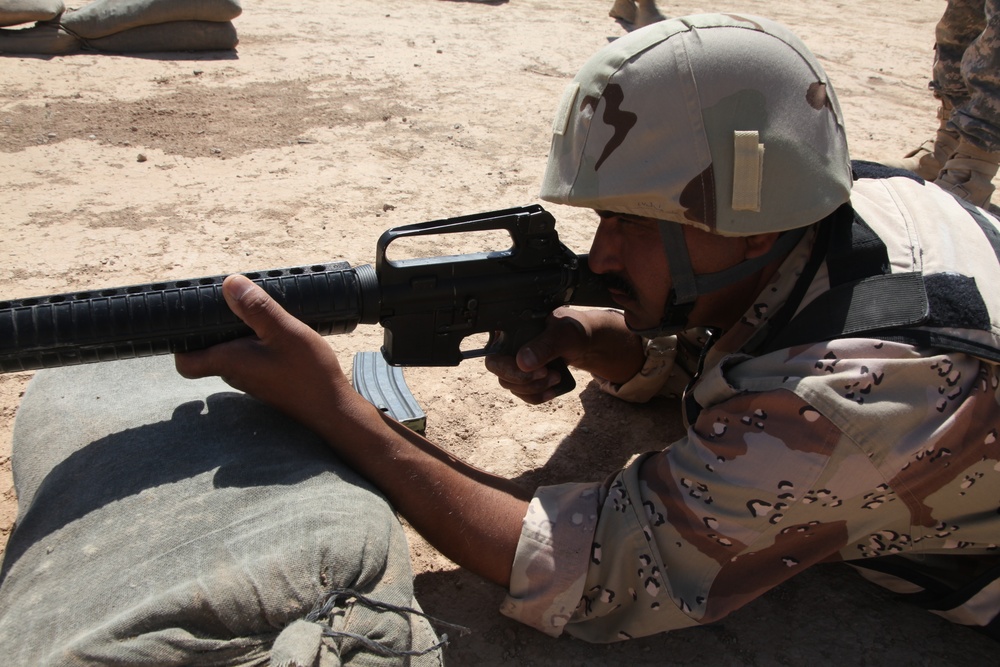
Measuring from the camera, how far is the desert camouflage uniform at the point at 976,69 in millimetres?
4961

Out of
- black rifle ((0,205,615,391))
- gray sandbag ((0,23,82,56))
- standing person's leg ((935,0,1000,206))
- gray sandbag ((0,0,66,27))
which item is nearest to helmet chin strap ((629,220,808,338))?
black rifle ((0,205,615,391))

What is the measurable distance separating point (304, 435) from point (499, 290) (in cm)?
71

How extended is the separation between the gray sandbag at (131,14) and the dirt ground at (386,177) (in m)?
0.28

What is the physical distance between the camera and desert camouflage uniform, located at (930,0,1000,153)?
496 centimetres

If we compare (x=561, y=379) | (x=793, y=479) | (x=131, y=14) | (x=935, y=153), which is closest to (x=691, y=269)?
(x=793, y=479)

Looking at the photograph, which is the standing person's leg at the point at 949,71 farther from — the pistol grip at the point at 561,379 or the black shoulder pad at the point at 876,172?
the pistol grip at the point at 561,379

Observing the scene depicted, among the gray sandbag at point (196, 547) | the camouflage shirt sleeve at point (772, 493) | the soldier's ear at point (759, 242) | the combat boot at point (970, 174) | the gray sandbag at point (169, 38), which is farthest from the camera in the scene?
the gray sandbag at point (169, 38)

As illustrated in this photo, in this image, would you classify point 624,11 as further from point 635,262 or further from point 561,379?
point 635,262

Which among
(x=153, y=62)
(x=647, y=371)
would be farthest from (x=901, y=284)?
(x=153, y=62)

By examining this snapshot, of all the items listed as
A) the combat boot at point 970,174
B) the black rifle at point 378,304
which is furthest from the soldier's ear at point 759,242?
the combat boot at point 970,174

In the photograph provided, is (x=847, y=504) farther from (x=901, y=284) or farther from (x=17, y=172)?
(x=17, y=172)

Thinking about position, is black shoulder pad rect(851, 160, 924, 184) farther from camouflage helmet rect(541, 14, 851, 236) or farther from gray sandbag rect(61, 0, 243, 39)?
gray sandbag rect(61, 0, 243, 39)

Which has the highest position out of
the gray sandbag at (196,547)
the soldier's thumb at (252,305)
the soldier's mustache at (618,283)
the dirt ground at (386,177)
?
the soldier's thumb at (252,305)

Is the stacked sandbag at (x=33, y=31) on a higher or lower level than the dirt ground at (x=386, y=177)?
higher
